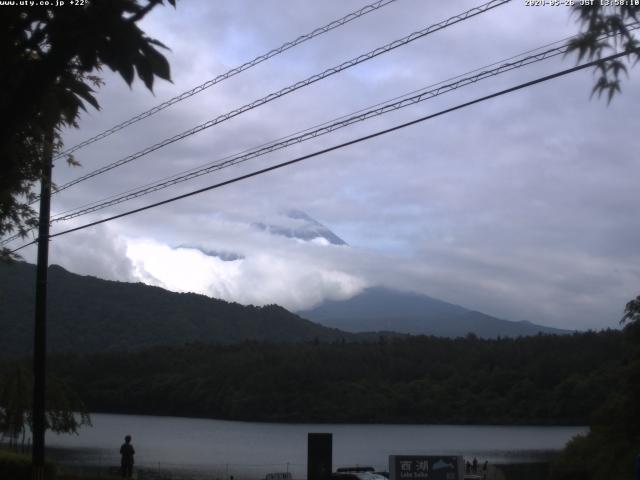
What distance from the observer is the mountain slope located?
7381 centimetres

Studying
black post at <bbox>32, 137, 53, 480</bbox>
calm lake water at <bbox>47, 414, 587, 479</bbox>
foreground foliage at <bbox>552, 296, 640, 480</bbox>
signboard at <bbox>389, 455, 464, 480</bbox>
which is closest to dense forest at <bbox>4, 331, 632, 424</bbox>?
calm lake water at <bbox>47, 414, 587, 479</bbox>

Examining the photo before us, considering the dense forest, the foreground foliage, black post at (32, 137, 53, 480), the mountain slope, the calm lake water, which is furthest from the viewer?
the dense forest

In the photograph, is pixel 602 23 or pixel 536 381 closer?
pixel 602 23

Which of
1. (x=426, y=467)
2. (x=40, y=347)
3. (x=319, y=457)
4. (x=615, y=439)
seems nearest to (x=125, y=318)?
(x=615, y=439)

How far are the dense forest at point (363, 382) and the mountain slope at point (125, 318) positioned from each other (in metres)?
7.67

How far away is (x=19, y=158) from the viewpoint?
9242 millimetres

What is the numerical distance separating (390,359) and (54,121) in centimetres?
12087

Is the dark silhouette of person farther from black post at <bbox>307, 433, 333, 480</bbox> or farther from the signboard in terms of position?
the signboard

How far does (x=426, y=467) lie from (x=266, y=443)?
7242 cm

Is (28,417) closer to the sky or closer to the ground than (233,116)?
closer to the ground

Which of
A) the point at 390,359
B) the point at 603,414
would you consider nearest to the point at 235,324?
the point at 390,359

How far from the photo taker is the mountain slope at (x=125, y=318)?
73812mm

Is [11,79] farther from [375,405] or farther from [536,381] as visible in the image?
[375,405]

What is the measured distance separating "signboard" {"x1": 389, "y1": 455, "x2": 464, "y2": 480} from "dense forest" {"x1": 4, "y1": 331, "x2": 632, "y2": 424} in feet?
284
